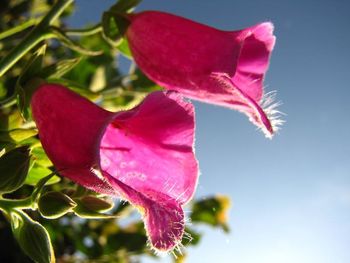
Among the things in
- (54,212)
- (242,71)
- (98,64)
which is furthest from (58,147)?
(98,64)

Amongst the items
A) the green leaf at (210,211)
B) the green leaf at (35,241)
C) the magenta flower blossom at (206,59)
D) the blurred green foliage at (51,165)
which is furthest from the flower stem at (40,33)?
the green leaf at (210,211)

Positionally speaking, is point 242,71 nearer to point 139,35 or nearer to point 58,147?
point 139,35

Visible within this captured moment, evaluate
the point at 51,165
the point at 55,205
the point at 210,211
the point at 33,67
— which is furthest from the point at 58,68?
the point at 210,211

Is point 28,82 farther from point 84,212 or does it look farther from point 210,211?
point 210,211

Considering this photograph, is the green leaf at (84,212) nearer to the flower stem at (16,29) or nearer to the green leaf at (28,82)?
the green leaf at (28,82)

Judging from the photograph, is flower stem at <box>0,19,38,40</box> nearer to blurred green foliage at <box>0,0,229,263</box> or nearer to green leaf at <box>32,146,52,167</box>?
blurred green foliage at <box>0,0,229,263</box>

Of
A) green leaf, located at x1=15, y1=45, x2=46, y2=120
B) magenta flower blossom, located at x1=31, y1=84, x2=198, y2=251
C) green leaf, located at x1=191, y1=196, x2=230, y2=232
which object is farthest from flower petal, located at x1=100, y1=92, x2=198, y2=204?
green leaf, located at x1=191, y1=196, x2=230, y2=232
